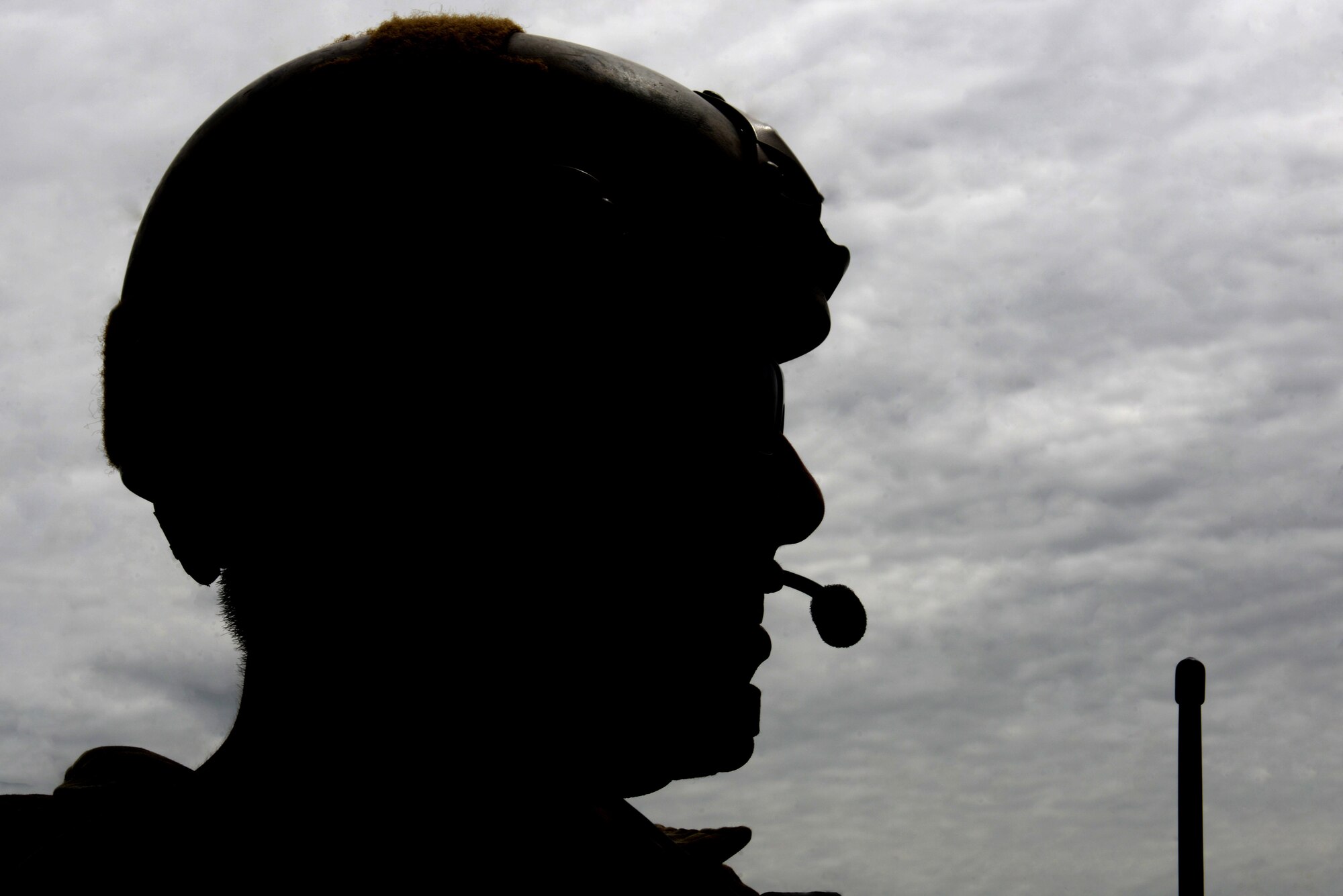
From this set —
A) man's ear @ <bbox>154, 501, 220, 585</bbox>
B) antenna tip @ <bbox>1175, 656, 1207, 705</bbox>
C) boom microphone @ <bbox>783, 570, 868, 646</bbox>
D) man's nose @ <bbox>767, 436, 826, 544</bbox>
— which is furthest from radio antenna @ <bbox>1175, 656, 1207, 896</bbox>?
man's ear @ <bbox>154, 501, 220, 585</bbox>

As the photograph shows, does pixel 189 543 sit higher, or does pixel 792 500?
pixel 792 500

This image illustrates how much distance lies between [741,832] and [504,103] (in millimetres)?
2617

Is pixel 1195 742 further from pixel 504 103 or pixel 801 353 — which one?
pixel 504 103

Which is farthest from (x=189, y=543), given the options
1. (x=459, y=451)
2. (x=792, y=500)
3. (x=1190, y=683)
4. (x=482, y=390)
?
(x=1190, y=683)

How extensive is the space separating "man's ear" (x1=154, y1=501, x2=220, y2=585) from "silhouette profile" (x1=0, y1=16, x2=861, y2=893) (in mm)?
14

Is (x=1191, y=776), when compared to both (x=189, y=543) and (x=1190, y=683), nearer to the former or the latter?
(x=1190, y=683)

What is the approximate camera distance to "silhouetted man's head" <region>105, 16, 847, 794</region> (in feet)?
12.1

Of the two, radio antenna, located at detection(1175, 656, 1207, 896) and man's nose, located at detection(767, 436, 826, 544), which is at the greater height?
man's nose, located at detection(767, 436, 826, 544)

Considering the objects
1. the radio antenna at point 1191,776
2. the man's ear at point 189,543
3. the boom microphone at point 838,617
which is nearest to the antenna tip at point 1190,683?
the radio antenna at point 1191,776

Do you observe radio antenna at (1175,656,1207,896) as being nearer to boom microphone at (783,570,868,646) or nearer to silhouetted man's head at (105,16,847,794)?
boom microphone at (783,570,868,646)

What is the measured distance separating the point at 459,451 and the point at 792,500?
1062mm

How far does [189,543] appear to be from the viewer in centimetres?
405

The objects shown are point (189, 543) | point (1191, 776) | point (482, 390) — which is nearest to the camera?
point (482, 390)

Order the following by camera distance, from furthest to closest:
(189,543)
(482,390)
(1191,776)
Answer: (1191,776), (189,543), (482,390)
